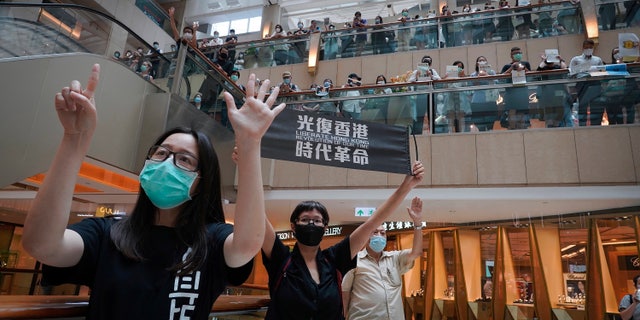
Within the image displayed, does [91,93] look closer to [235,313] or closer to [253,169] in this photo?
[253,169]

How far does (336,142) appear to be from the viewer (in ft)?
10.5

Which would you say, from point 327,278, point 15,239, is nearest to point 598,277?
point 327,278

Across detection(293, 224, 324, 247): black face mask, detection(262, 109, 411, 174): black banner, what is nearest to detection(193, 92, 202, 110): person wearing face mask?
detection(262, 109, 411, 174): black banner

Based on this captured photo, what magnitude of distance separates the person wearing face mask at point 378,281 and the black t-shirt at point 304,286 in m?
0.72

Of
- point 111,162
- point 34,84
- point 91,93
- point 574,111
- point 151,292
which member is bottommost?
point 151,292

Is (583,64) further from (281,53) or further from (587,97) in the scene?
(281,53)

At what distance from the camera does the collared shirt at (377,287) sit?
288cm

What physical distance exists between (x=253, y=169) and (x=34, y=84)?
5.13 metres

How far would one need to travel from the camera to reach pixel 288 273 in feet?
6.82

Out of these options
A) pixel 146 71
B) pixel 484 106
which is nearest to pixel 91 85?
pixel 146 71

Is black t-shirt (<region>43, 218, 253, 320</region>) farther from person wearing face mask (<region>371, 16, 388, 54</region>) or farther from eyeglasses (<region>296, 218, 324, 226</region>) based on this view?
person wearing face mask (<region>371, 16, 388, 54</region>)

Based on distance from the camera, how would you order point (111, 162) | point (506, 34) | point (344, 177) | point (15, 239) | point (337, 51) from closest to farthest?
point (111, 162)
point (344, 177)
point (506, 34)
point (337, 51)
point (15, 239)

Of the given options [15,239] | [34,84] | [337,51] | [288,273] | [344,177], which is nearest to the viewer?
[288,273]

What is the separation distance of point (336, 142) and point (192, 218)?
206 cm
